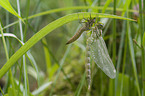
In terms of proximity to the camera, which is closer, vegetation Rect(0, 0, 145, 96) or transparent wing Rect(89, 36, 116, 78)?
vegetation Rect(0, 0, 145, 96)

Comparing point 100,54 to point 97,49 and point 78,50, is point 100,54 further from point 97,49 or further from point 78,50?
point 78,50

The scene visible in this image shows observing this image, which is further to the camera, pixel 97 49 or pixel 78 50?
pixel 78 50

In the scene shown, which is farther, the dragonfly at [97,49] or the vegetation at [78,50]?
the dragonfly at [97,49]

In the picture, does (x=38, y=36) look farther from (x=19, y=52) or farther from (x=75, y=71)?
(x=75, y=71)

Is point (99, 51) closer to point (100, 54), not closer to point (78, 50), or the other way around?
point (100, 54)

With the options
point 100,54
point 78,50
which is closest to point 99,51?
point 100,54
